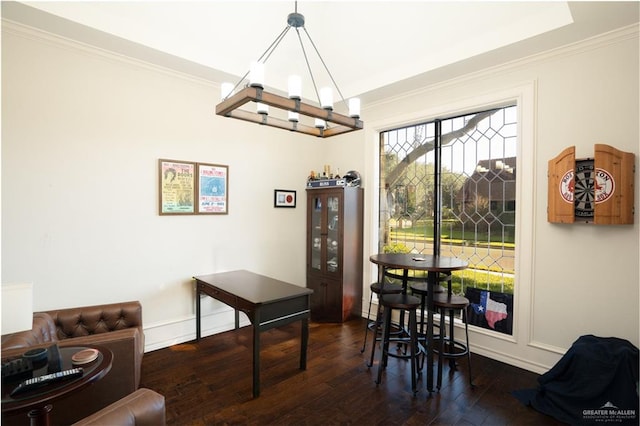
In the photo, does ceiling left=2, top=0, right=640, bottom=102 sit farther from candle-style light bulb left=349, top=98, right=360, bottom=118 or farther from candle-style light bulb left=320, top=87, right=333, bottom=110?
candle-style light bulb left=320, top=87, right=333, bottom=110

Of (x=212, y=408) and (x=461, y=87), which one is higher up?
(x=461, y=87)

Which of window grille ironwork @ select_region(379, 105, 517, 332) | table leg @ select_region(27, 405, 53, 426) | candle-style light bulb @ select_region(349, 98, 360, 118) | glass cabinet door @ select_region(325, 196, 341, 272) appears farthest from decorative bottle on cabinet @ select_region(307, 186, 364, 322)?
table leg @ select_region(27, 405, 53, 426)

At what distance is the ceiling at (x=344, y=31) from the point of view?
2.50 metres

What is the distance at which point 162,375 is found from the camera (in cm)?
273

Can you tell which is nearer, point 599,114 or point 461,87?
point 599,114

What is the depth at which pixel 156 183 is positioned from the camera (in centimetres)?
325

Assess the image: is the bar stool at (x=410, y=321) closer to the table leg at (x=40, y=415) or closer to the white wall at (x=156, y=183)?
the white wall at (x=156, y=183)

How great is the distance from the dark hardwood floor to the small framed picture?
1818 mm

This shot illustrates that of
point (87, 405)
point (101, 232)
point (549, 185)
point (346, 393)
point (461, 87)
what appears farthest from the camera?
point (461, 87)

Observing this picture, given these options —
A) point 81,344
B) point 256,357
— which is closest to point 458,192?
point 256,357

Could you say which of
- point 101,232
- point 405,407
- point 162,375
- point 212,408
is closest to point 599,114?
point 405,407

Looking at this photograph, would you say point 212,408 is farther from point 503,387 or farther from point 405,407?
point 503,387

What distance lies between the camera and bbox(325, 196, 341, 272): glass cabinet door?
4.08 metres

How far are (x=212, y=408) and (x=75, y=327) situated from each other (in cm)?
134
